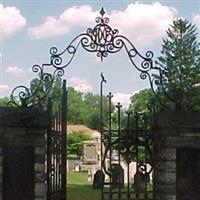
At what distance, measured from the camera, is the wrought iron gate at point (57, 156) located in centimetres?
734

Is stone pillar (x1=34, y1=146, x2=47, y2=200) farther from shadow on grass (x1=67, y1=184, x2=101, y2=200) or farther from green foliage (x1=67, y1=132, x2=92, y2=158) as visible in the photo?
green foliage (x1=67, y1=132, x2=92, y2=158)

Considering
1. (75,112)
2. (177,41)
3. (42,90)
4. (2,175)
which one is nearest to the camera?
(2,175)

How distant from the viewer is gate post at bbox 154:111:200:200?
7.28m

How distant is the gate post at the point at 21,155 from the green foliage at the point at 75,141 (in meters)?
35.7

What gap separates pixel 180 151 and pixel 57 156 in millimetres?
1756

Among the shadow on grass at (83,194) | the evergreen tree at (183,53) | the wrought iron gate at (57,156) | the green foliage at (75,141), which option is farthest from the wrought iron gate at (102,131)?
the green foliage at (75,141)

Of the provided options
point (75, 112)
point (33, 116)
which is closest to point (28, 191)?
point (33, 116)

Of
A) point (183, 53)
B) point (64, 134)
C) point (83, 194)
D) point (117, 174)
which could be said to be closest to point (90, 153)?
point (183, 53)

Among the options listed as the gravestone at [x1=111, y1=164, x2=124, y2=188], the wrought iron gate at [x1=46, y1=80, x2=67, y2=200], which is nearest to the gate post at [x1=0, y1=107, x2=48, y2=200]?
the wrought iron gate at [x1=46, y1=80, x2=67, y2=200]

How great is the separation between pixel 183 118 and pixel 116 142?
42.4 inches

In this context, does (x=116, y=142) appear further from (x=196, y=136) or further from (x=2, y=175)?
(x=2, y=175)

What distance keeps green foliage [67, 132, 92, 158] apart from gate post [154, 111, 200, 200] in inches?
1400

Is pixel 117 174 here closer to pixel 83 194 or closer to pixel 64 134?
pixel 64 134

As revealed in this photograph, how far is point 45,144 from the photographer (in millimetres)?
7184
